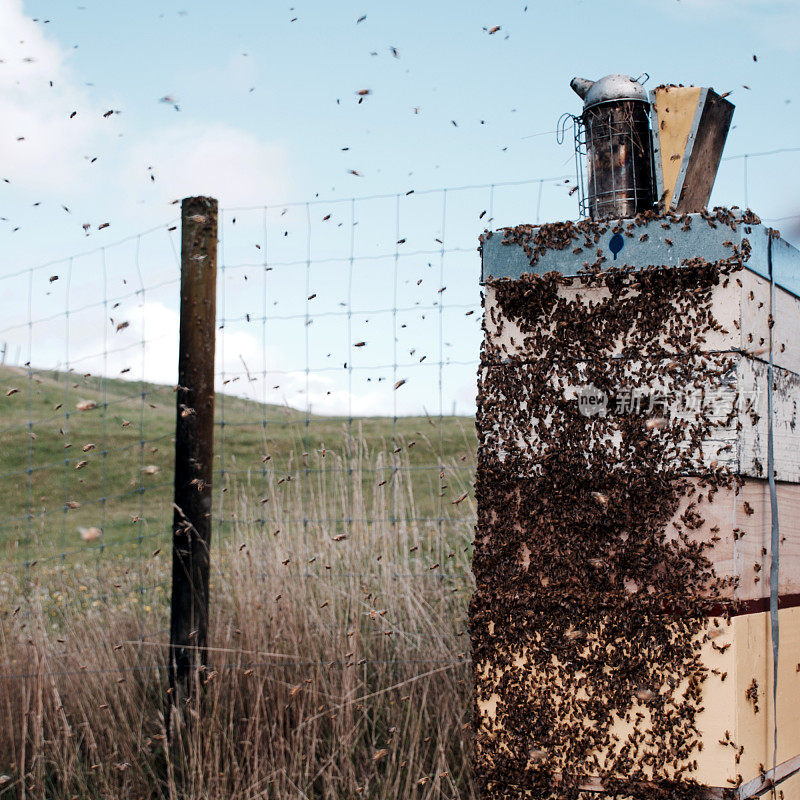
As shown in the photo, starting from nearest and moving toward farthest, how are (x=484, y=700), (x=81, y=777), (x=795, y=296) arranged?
(x=484, y=700) < (x=795, y=296) < (x=81, y=777)


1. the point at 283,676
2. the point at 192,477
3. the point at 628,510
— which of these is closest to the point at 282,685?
the point at 283,676

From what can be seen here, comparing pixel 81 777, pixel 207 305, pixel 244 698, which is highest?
pixel 207 305

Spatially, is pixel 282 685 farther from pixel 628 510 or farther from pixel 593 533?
pixel 628 510

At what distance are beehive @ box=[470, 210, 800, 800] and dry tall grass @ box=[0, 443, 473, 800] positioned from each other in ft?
3.14

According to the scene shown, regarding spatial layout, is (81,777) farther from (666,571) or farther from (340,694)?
(666,571)

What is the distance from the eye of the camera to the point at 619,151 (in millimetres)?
2850

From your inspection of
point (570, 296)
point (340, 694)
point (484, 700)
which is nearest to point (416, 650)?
point (340, 694)

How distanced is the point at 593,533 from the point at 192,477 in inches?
82.8

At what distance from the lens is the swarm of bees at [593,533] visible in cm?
244

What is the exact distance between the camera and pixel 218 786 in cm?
347

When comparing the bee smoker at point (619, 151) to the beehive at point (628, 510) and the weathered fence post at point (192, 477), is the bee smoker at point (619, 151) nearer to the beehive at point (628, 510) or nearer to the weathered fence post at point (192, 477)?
the beehive at point (628, 510)

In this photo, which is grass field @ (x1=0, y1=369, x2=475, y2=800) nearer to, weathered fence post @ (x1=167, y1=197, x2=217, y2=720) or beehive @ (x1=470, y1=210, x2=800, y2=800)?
weathered fence post @ (x1=167, y1=197, x2=217, y2=720)

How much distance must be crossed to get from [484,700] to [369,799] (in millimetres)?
1177

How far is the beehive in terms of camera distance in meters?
2.43
